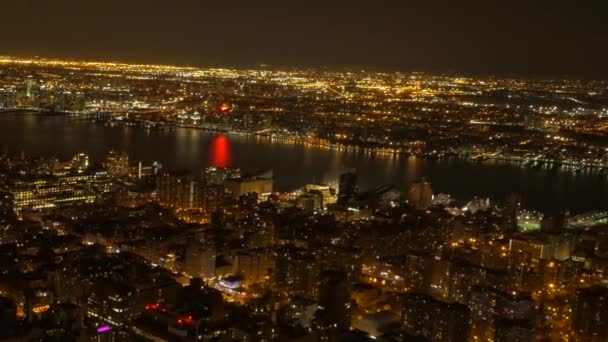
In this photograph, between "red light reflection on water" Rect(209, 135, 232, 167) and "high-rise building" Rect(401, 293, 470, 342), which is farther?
"red light reflection on water" Rect(209, 135, 232, 167)

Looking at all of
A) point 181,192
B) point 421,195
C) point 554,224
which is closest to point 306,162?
point 421,195

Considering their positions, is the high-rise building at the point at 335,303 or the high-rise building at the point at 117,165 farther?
the high-rise building at the point at 117,165

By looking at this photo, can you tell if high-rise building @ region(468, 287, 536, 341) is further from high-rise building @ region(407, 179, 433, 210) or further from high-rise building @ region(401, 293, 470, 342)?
high-rise building @ region(407, 179, 433, 210)

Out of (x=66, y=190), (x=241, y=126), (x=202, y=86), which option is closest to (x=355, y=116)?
(x=241, y=126)

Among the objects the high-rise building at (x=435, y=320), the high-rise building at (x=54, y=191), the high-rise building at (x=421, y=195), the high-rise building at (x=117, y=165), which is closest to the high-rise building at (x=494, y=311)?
the high-rise building at (x=435, y=320)

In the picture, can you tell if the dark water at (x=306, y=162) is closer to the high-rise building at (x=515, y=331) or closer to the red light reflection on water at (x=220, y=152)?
the red light reflection on water at (x=220, y=152)

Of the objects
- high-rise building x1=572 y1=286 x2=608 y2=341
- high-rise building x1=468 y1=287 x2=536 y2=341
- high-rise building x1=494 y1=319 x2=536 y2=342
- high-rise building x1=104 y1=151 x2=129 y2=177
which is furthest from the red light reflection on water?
high-rise building x1=494 y1=319 x2=536 y2=342

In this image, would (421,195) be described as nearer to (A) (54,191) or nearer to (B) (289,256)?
(B) (289,256)

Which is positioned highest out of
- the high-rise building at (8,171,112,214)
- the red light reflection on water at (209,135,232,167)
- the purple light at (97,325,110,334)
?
the red light reflection on water at (209,135,232,167)
